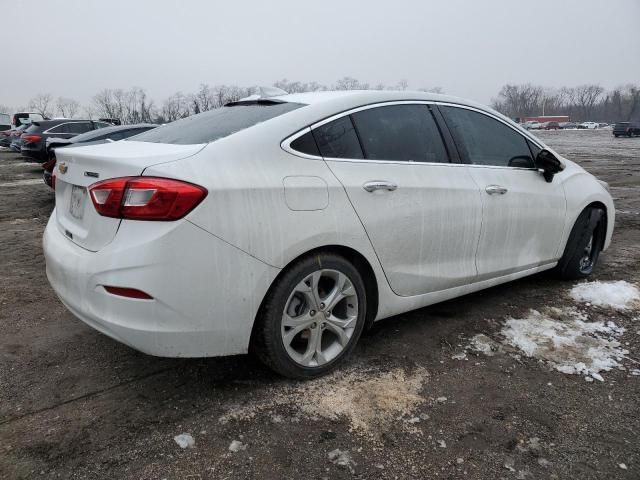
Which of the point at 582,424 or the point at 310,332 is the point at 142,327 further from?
the point at 582,424

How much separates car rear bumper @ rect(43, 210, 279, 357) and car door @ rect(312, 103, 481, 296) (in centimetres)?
74

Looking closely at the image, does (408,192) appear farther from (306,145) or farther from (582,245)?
(582,245)

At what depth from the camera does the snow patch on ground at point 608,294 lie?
3912 mm

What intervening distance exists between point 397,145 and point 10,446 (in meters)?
2.49

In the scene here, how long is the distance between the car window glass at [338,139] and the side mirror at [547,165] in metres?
1.84

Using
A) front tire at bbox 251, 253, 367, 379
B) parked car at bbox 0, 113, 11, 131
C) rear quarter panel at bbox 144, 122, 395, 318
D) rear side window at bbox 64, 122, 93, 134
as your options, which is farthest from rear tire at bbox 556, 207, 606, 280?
parked car at bbox 0, 113, 11, 131

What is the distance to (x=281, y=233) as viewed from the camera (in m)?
2.40

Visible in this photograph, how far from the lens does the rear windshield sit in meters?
2.65

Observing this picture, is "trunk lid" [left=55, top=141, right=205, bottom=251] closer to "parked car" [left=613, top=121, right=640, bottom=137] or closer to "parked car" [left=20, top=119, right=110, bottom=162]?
"parked car" [left=20, top=119, right=110, bottom=162]

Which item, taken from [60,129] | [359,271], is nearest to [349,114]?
[359,271]

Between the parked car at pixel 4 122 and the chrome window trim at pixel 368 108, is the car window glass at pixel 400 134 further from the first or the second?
the parked car at pixel 4 122

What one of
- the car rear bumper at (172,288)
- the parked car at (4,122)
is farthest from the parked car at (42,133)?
the parked car at (4,122)

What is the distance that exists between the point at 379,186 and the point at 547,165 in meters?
1.84

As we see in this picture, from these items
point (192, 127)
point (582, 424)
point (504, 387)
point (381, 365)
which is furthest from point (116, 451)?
point (582, 424)
